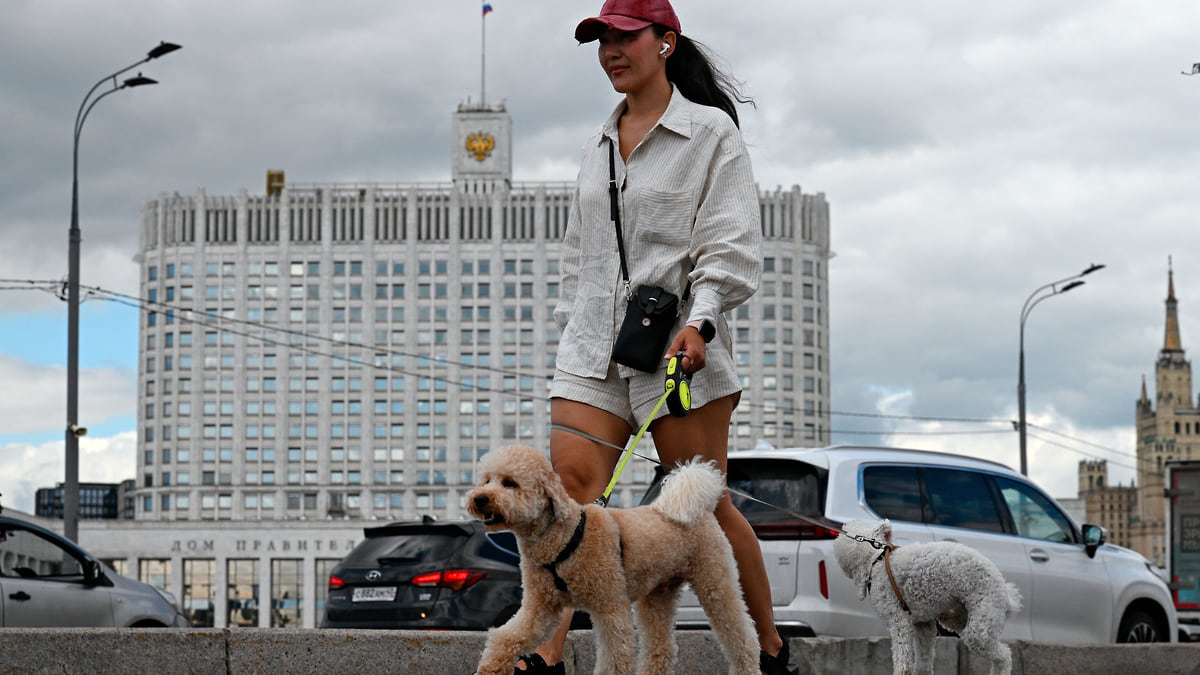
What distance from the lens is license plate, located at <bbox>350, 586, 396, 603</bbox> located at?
1158 centimetres

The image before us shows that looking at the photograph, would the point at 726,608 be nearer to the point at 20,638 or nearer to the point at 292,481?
the point at 20,638

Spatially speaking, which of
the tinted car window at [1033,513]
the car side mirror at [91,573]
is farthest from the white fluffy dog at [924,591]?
the car side mirror at [91,573]

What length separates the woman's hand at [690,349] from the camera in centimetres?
464

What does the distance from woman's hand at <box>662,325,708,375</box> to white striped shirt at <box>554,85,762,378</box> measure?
0.18 metres

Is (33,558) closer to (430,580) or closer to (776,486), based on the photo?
(430,580)

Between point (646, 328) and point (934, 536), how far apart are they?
4939 millimetres

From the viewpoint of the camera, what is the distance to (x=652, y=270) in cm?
501

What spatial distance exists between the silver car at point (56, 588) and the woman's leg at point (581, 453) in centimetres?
845

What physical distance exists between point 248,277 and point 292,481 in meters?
18.3

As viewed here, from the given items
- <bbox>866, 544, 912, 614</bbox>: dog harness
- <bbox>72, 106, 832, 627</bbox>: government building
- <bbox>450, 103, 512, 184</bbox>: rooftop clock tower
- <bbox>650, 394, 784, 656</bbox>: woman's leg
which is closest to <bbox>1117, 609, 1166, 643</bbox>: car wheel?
<bbox>866, 544, 912, 614</bbox>: dog harness

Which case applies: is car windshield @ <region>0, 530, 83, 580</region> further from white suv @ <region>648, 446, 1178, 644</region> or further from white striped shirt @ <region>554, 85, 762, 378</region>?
white striped shirt @ <region>554, 85, 762, 378</region>

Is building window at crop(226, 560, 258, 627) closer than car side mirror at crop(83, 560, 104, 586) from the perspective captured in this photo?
No

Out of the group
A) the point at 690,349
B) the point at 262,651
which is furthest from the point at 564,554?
the point at 262,651

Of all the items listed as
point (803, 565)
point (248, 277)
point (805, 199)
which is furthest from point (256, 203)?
point (803, 565)
